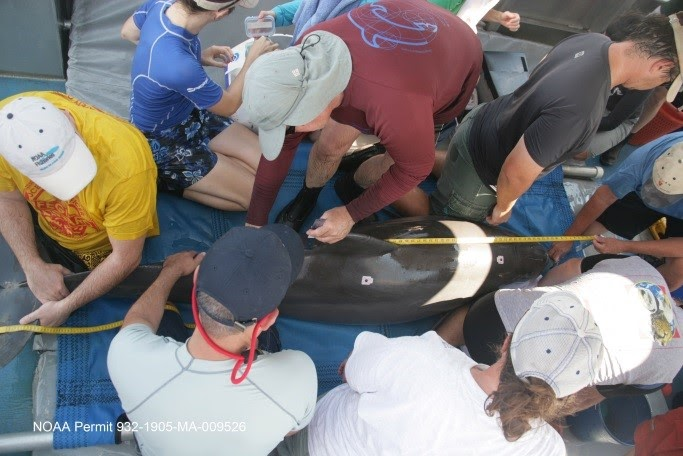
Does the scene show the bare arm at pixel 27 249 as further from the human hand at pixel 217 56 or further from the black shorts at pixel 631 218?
the black shorts at pixel 631 218

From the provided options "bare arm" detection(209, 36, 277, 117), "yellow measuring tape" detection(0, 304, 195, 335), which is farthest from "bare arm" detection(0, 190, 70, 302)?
"bare arm" detection(209, 36, 277, 117)

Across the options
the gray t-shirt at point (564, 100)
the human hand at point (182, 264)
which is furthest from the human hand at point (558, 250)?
the human hand at point (182, 264)

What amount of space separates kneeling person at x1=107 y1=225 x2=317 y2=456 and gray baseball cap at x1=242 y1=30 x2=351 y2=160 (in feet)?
1.54

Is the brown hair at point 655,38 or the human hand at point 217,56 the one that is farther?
the human hand at point 217,56

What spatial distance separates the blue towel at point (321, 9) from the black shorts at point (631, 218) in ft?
6.86

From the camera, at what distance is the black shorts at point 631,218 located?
3.21 m

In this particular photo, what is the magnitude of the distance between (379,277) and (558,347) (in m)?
1.16

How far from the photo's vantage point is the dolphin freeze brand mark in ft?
6.77

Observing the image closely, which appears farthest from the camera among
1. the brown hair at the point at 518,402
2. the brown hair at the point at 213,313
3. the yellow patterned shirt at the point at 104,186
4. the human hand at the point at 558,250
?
the human hand at the point at 558,250

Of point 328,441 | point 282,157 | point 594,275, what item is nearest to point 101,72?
point 282,157

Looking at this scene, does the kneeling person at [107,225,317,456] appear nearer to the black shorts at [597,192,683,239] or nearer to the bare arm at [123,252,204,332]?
the bare arm at [123,252,204,332]

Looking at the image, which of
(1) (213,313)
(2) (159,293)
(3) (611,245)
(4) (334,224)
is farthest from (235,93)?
(3) (611,245)

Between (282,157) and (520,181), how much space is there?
3.93 feet

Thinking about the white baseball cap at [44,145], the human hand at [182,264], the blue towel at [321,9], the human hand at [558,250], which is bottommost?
the human hand at [558,250]
